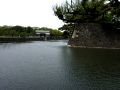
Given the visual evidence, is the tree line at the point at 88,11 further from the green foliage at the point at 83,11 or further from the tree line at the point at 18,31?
the tree line at the point at 18,31

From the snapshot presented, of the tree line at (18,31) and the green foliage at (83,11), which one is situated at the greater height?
the green foliage at (83,11)

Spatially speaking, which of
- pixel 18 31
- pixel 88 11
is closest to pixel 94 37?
pixel 88 11

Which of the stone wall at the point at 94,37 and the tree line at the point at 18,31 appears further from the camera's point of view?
the tree line at the point at 18,31

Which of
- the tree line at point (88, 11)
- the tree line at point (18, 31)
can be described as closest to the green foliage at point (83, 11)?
the tree line at point (88, 11)

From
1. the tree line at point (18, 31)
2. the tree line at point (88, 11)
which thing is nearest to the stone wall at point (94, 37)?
the tree line at point (88, 11)

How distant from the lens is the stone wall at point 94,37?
1907 inches

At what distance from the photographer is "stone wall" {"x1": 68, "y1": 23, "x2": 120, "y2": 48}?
48438 mm

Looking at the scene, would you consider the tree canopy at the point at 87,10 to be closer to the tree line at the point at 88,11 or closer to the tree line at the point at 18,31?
the tree line at the point at 88,11

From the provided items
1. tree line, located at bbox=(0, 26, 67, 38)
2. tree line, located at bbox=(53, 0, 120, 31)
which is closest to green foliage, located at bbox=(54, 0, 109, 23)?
tree line, located at bbox=(53, 0, 120, 31)

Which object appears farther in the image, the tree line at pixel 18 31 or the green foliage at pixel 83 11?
the tree line at pixel 18 31

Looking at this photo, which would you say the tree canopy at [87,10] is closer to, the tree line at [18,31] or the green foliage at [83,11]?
the green foliage at [83,11]

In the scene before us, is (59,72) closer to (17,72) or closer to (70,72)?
(70,72)

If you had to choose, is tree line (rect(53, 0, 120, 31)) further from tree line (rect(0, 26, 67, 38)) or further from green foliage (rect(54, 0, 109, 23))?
tree line (rect(0, 26, 67, 38))

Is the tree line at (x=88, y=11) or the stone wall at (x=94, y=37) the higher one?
the tree line at (x=88, y=11)
